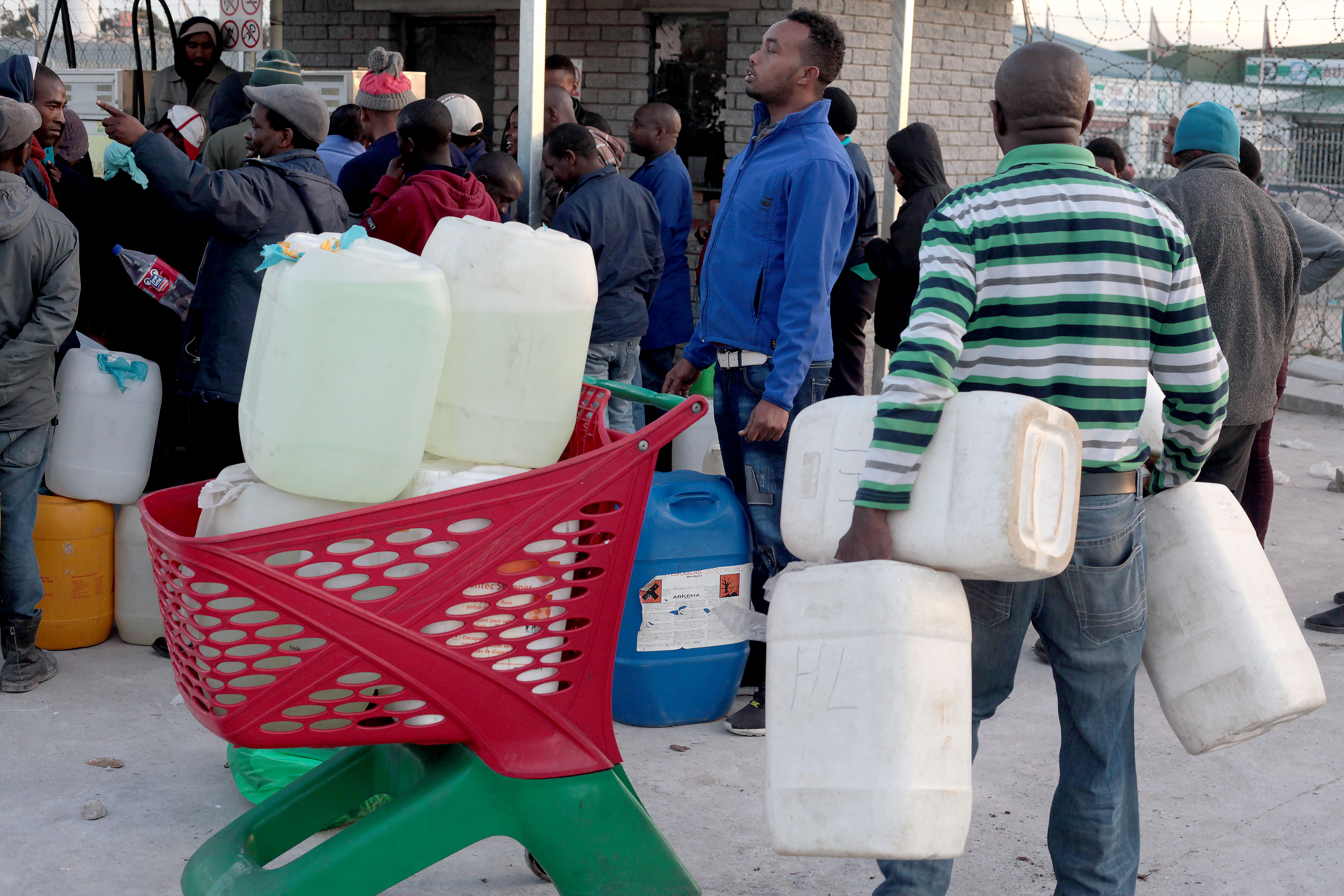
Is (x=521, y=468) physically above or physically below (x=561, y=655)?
above

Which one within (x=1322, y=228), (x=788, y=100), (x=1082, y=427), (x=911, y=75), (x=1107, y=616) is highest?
(x=911, y=75)

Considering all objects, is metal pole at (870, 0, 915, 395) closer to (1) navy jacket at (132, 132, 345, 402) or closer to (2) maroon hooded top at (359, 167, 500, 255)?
(2) maroon hooded top at (359, 167, 500, 255)

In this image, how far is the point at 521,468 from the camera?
8.30 ft

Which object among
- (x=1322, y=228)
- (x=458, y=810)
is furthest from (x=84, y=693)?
(x=1322, y=228)

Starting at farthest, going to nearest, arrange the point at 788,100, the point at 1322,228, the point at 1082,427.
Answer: the point at 1322,228
the point at 788,100
the point at 1082,427

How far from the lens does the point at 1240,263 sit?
4281 mm

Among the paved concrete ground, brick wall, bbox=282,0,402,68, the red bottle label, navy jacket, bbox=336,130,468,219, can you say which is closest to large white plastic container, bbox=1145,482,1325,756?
the paved concrete ground

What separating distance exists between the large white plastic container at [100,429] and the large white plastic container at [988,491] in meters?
3.03

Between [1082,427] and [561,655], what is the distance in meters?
1.10

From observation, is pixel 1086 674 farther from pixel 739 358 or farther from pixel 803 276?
pixel 739 358

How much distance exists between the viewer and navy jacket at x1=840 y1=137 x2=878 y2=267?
16.6 ft

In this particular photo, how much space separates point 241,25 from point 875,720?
22.8 feet

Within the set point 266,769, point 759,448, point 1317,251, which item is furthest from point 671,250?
point 266,769

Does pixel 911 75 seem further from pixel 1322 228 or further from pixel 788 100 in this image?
pixel 788 100
